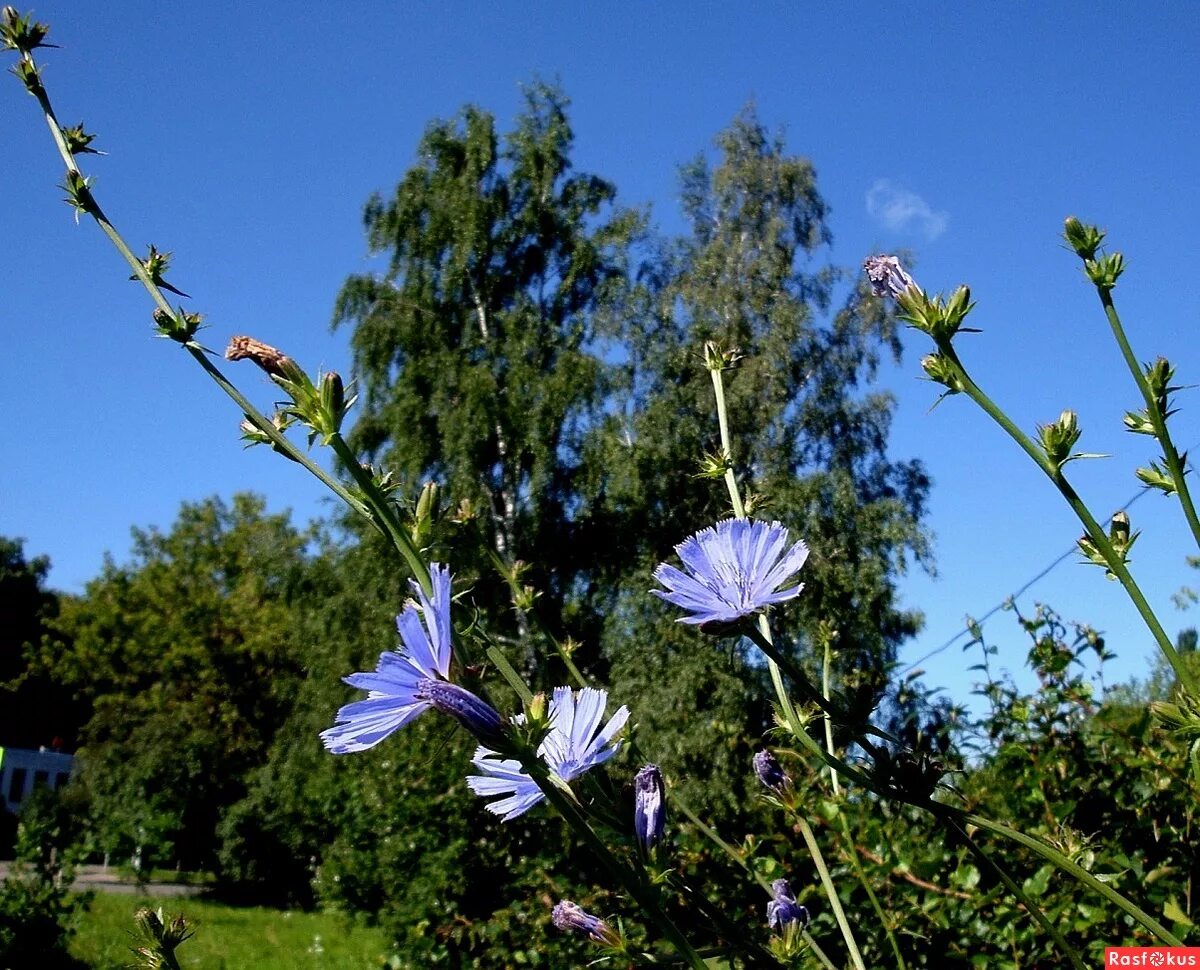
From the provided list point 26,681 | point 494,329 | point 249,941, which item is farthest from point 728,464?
point 26,681

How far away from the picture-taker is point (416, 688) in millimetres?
652

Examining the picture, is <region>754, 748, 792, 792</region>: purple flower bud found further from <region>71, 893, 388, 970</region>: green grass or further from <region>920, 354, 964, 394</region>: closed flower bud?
<region>71, 893, 388, 970</region>: green grass

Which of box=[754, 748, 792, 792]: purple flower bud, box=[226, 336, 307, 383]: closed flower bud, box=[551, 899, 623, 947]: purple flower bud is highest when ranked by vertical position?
box=[226, 336, 307, 383]: closed flower bud

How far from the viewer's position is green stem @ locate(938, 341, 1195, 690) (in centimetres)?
80

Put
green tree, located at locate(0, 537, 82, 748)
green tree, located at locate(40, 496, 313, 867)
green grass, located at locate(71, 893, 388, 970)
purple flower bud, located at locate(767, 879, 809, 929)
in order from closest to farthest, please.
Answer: purple flower bud, located at locate(767, 879, 809, 929) → green grass, located at locate(71, 893, 388, 970) → green tree, located at locate(40, 496, 313, 867) → green tree, located at locate(0, 537, 82, 748)

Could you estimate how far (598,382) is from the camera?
1320cm

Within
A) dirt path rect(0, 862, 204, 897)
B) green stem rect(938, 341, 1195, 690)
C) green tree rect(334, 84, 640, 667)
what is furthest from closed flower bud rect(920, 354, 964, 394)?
dirt path rect(0, 862, 204, 897)

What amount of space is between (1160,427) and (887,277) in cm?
30

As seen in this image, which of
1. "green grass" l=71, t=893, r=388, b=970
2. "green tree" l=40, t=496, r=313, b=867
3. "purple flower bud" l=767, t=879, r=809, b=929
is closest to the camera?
"purple flower bud" l=767, t=879, r=809, b=929

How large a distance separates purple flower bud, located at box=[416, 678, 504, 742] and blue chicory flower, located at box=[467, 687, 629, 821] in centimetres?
9

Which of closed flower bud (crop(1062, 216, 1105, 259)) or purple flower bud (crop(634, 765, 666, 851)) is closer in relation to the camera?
purple flower bud (crop(634, 765, 666, 851))

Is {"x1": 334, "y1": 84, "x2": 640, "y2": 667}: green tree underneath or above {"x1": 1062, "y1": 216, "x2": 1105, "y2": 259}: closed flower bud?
above

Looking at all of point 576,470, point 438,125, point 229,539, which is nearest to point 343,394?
point 576,470

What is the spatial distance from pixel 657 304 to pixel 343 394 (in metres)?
13.2
